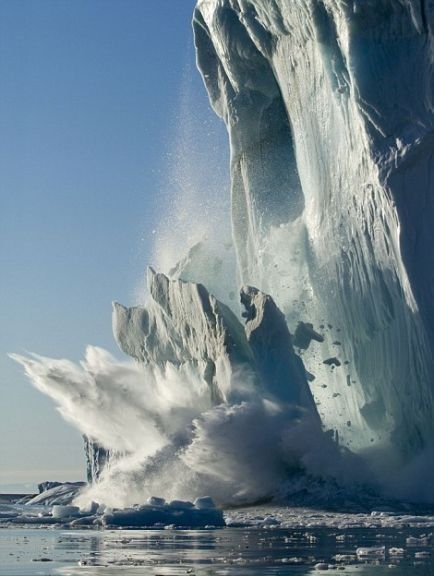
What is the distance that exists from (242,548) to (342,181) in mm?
11961

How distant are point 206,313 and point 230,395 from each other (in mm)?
1696

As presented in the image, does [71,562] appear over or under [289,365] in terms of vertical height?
under

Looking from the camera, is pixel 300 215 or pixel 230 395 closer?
pixel 230 395

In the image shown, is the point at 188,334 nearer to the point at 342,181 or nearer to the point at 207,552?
the point at 342,181

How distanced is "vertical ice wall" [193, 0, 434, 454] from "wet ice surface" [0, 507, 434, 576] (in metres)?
4.97

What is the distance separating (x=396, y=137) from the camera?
840 inches

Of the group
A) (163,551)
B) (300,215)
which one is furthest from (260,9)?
(163,551)

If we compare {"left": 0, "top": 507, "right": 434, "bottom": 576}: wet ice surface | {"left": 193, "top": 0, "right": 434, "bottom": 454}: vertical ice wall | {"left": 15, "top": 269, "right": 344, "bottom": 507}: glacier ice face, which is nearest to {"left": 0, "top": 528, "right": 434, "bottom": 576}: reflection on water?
{"left": 0, "top": 507, "right": 434, "bottom": 576}: wet ice surface

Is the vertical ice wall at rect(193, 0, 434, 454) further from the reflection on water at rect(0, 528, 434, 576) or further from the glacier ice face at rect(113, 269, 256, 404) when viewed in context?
the reflection on water at rect(0, 528, 434, 576)

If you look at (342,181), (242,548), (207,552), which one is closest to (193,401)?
(342,181)

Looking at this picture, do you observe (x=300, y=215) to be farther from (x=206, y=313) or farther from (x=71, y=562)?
(x=71, y=562)

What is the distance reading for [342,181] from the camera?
23562 mm

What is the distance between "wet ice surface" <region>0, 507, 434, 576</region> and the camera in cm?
1043

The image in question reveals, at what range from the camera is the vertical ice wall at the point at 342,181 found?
2145 centimetres
